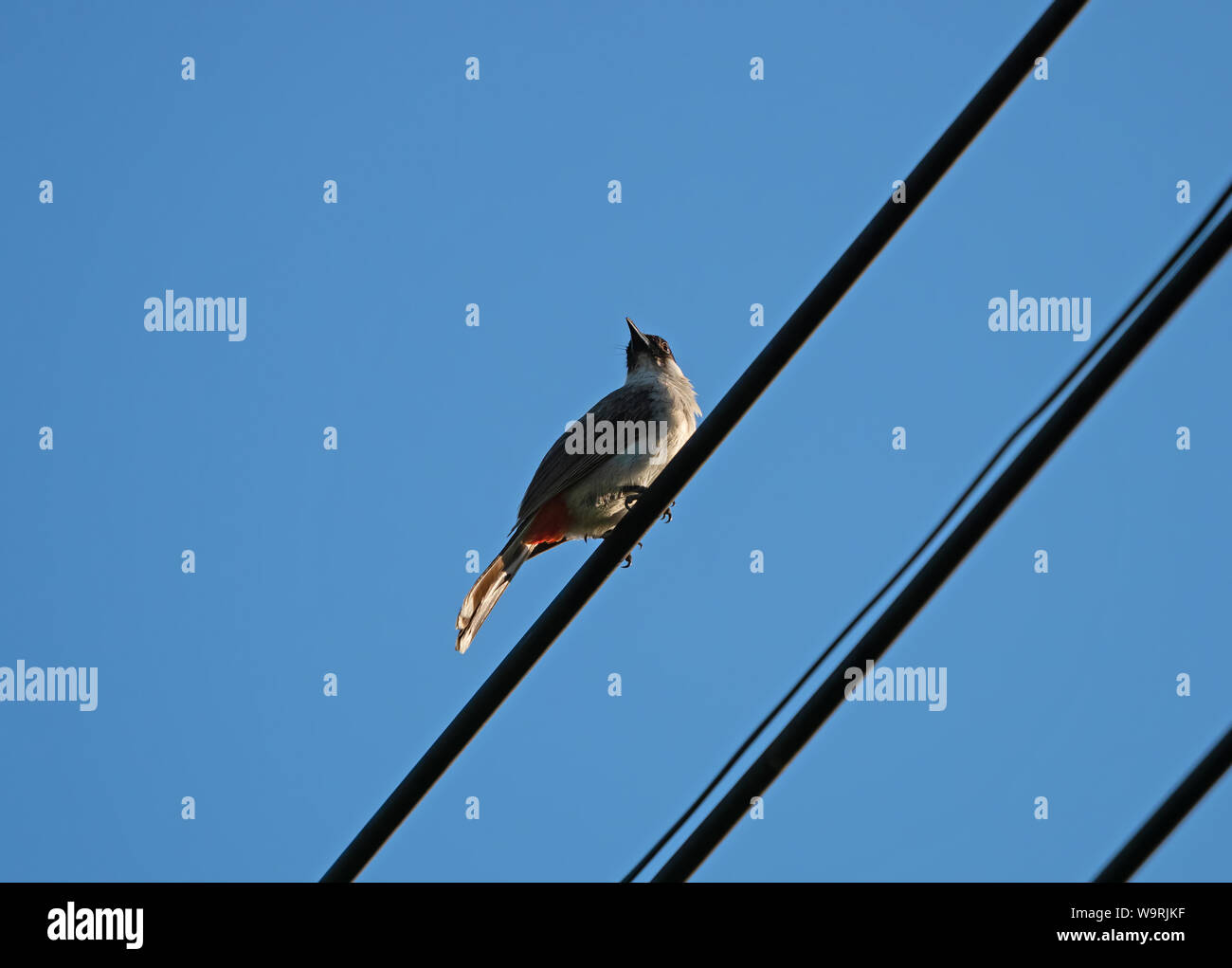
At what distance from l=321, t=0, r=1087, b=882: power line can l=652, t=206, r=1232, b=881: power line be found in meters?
0.63

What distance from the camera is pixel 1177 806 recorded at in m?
2.54

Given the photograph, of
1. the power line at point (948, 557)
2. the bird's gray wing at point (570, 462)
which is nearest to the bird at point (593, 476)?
the bird's gray wing at point (570, 462)

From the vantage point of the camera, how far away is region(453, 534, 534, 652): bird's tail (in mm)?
6301

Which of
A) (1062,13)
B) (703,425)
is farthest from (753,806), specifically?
(1062,13)

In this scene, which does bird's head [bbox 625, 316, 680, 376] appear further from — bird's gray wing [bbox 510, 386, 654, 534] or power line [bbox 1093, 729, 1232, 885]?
power line [bbox 1093, 729, 1232, 885]

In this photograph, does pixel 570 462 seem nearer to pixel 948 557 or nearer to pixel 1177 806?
pixel 948 557

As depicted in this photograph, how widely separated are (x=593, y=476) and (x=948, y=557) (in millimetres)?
4320

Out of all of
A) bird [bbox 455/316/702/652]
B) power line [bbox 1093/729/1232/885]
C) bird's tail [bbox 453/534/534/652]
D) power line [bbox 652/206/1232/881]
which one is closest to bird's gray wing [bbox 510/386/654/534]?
bird [bbox 455/316/702/652]

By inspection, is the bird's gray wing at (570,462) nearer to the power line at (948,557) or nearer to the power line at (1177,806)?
the power line at (948,557)

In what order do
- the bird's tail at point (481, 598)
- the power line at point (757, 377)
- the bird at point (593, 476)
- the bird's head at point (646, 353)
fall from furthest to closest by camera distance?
the bird's head at point (646, 353) < the bird at point (593, 476) < the bird's tail at point (481, 598) < the power line at point (757, 377)

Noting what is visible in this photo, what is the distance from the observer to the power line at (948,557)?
2.64 meters
